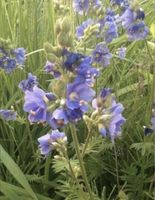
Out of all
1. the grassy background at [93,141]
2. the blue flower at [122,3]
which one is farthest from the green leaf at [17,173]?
the blue flower at [122,3]

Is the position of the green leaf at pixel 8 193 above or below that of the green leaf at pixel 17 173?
below

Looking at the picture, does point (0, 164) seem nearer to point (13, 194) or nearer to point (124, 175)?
point (13, 194)

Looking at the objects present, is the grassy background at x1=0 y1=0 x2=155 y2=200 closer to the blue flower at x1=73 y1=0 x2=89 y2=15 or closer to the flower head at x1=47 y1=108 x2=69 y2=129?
the blue flower at x1=73 y1=0 x2=89 y2=15

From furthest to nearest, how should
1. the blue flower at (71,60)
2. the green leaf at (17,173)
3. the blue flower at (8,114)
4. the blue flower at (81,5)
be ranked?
the blue flower at (81,5) < the blue flower at (8,114) < the green leaf at (17,173) < the blue flower at (71,60)

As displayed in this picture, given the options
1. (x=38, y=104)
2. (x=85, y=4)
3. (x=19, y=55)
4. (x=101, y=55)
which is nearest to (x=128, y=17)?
(x=101, y=55)

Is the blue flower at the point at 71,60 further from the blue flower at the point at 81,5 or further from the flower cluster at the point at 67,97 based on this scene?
the blue flower at the point at 81,5

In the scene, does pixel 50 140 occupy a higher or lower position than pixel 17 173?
higher

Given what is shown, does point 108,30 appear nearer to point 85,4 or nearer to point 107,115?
point 85,4
